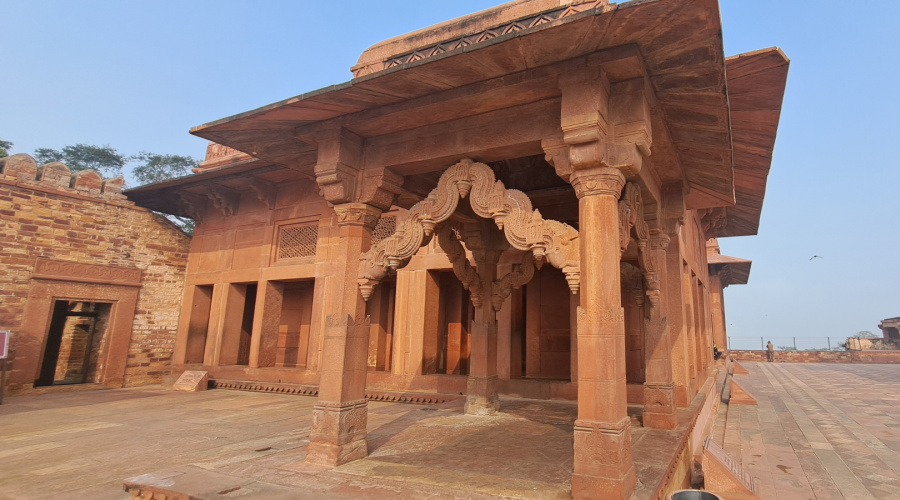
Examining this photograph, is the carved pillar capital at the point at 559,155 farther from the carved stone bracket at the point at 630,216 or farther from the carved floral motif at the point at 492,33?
the carved floral motif at the point at 492,33

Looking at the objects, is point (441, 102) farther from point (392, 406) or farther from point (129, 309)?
point (129, 309)

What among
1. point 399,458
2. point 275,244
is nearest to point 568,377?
point 399,458

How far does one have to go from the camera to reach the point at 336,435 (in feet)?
15.9

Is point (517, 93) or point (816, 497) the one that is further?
point (816, 497)

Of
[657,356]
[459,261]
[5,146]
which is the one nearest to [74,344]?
[5,146]

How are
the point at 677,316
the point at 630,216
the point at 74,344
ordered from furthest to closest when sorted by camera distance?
the point at 74,344
the point at 677,316
the point at 630,216

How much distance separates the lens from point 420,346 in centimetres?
1038

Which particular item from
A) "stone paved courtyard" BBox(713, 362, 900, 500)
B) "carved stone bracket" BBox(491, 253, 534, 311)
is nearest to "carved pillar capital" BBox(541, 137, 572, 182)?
"carved stone bracket" BBox(491, 253, 534, 311)

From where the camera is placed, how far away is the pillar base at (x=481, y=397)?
7.34 metres

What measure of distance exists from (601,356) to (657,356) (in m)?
3.04

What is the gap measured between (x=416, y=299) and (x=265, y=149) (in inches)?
212

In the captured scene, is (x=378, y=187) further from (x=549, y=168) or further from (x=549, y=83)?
(x=549, y=168)

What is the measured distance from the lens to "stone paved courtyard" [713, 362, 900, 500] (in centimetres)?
598

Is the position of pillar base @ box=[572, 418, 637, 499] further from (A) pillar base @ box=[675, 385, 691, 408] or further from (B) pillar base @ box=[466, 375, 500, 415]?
(A) pillar base @ box=[675, 385, 691, 408]
